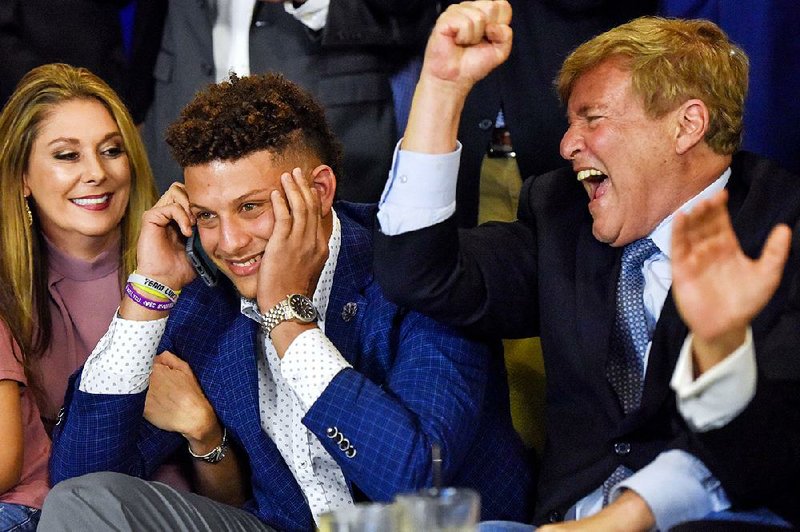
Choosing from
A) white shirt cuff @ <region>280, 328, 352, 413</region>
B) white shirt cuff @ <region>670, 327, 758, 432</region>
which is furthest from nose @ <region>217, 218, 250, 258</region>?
white shirt cuff @ <region>670, 327, 758, 432</region>

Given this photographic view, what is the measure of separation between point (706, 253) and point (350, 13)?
1.67 m

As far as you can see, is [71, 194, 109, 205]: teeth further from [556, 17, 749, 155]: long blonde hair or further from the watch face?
[556, 17, 749, 155]: long blonde hair

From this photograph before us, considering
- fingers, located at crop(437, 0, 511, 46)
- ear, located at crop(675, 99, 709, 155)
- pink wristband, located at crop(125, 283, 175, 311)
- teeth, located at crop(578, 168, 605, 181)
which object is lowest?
pink wristband, located at crop(125, 283, 175, 311)

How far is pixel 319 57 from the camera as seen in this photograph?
11.2ft

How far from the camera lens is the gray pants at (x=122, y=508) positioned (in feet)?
7.55

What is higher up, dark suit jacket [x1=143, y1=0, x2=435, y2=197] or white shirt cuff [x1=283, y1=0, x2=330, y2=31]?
white shirt cuff [x1=283, y1=0, x2=330, y2=31]

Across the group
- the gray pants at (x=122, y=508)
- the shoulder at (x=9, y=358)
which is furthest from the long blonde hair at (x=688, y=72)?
the shoulder at (x=9, y=358)

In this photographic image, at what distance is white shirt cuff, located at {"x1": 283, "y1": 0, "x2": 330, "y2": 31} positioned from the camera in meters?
3.34

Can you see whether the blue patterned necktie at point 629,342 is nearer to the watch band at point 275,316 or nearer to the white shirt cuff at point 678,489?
the white shirt cuff at point 678,489

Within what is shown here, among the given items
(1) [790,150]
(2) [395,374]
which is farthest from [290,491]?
(1) [790,150]

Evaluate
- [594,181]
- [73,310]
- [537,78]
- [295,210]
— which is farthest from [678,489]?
[73,310]

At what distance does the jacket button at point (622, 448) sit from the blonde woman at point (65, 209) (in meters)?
1.32

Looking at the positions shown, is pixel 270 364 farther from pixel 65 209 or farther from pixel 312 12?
pixel 312 12

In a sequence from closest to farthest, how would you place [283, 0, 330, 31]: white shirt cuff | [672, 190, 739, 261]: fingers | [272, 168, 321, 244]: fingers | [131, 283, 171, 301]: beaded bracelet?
1. [672, 190, 739, 261]: fingers
2. [272, 168, 321, 244]: fingers
3. [131, 283, 171, 301]: beaded bracelet
4. [283, 0, 330, 31]: white shirt cuff
